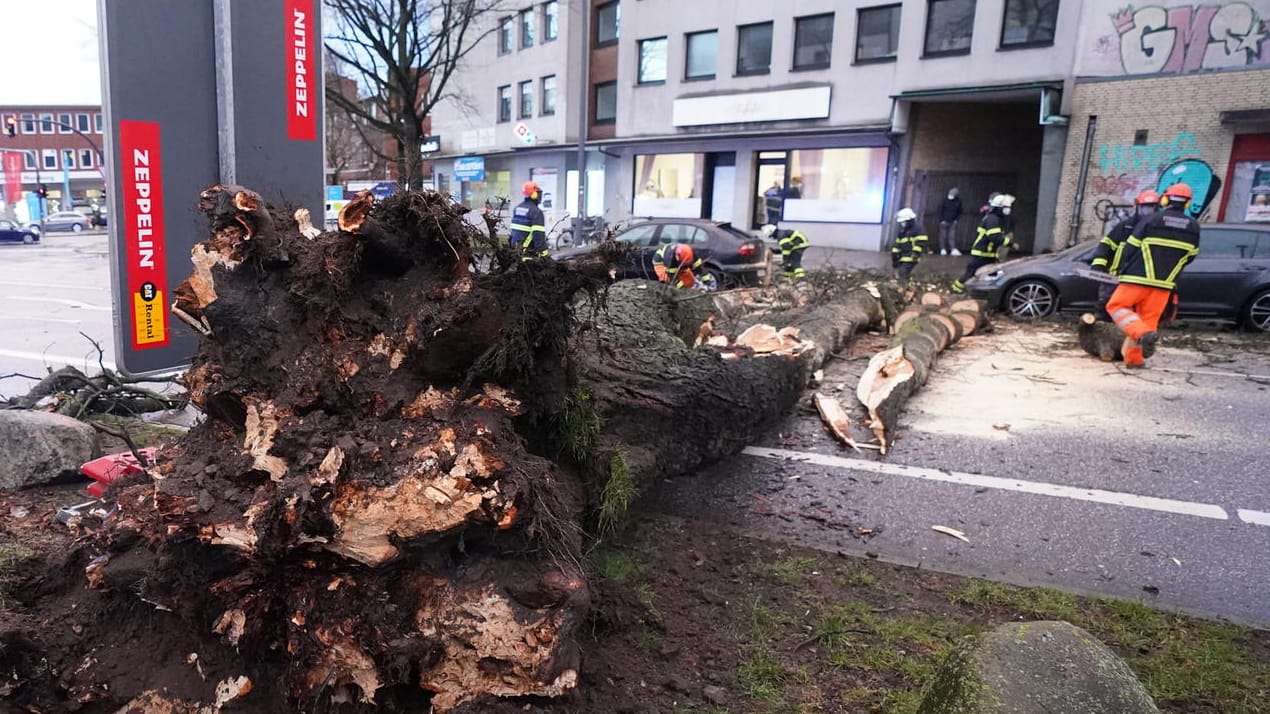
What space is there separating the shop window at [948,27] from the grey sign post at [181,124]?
63.2ft

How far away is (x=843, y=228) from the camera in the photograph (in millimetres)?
22859

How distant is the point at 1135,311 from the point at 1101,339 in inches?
18.2

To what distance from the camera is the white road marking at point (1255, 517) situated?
4.00 metres

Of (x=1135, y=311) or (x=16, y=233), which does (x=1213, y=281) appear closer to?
(x=1135, y=311)

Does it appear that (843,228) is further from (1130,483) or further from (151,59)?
(151,59)

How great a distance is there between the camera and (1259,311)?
9.57 m

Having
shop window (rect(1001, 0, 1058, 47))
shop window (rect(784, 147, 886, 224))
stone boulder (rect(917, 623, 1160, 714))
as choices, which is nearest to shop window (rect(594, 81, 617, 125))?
shop window (rect(784, 147, 886, 224))

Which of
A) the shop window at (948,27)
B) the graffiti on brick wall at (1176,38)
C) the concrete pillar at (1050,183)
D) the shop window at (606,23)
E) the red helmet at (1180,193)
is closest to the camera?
the red helmet at (1180,193)

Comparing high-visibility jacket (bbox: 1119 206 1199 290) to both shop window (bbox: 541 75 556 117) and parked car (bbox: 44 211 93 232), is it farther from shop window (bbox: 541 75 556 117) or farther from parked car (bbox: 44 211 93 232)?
parked car (bbox: 44 211 93 232)

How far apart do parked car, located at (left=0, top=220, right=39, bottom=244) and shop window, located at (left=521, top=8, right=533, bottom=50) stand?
22362 millimetres

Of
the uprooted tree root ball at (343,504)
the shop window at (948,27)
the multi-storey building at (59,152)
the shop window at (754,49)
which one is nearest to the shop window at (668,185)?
the shop window at (754,49)

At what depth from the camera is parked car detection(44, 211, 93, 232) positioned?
4116 cm

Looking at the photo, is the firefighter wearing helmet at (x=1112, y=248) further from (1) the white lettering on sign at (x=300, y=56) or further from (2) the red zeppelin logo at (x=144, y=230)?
(2) the red zeppelin logo at (x=144, y=230)

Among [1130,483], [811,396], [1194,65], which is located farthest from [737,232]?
[1194,65]
